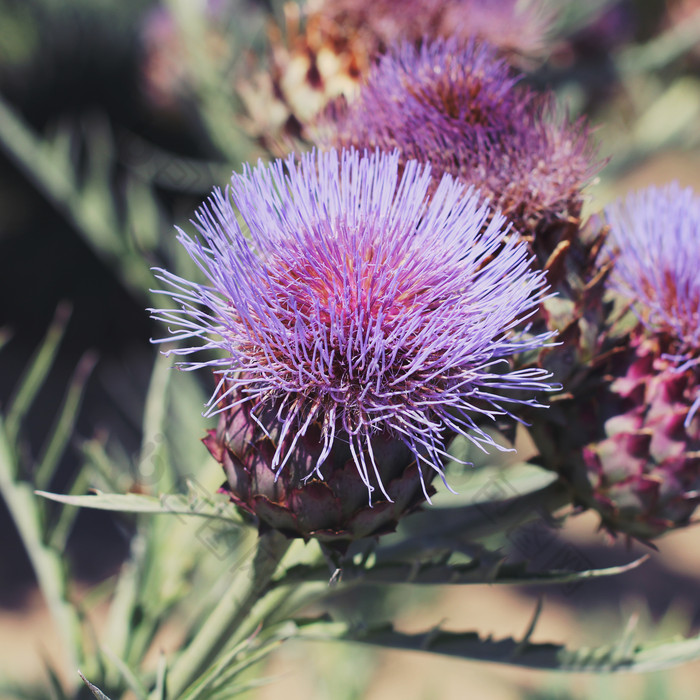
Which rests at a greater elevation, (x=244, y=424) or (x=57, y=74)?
(x=57, y=74)

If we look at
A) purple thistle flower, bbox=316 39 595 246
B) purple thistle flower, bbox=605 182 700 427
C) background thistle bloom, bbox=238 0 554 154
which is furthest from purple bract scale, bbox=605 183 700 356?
background thistle bloom, bbox=238 0 554 154

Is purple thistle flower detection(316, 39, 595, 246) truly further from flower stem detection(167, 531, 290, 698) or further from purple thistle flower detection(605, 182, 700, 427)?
flower stem detection(167, 531, 290, 698)

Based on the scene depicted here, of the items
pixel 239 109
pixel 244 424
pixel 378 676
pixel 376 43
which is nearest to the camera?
pixel 244 424

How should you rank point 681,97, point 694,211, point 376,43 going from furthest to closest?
point 681,97
point 376,43
point 694,211

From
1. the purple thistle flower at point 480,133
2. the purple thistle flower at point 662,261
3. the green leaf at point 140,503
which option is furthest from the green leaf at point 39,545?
the purple thistle flower at point 662,261

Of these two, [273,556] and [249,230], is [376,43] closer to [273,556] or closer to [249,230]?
[249,230]

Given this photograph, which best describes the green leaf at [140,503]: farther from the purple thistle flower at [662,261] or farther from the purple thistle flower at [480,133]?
the purple thistle flower at [662,261]

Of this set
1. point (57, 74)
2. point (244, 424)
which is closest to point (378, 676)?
point (244, 424)

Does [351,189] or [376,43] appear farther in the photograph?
[376,43]
